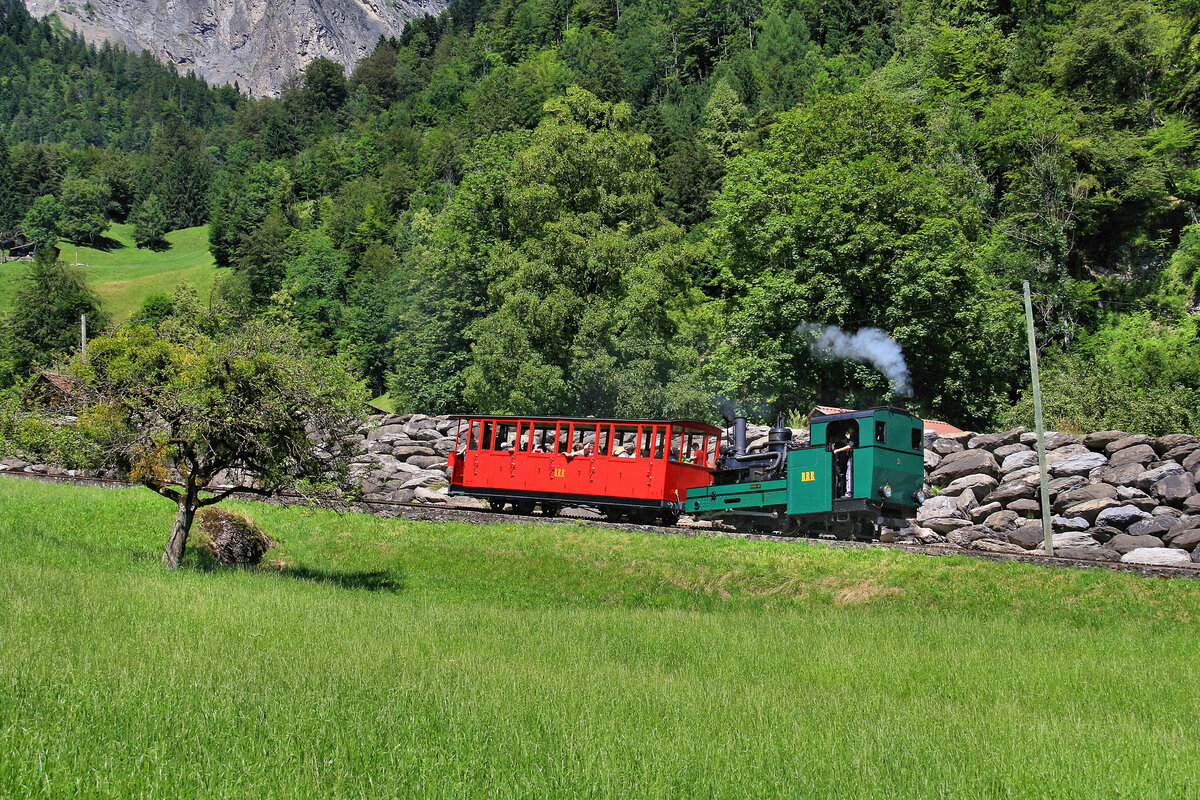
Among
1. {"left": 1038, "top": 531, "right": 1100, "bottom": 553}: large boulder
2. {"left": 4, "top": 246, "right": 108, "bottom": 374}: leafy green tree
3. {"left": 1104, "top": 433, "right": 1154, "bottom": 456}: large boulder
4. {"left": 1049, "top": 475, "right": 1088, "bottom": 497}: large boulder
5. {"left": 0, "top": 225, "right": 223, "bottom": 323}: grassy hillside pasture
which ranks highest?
{"left": 0, "top": 225, "right": 223, "bottom": 323}: grassy hillside pasture

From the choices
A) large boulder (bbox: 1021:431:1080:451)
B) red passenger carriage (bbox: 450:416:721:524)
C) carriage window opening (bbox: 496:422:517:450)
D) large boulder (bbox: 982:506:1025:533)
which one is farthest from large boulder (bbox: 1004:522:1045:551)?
carriage window opening (bbox: 496:422:517:450)

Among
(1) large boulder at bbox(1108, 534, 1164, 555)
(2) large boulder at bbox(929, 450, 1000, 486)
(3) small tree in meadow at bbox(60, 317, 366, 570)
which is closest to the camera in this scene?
(3) small tree in meadow at bbox(60, 317, 366, 570)

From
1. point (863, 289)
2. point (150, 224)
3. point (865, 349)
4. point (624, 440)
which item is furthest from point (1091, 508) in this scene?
point (150, 224)

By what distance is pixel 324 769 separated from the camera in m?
7.75

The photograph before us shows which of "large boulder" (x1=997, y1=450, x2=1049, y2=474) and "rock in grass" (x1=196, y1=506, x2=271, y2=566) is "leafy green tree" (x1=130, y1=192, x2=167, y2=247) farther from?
"large boulder" (x1=997, y1=450, x2=1049, y2=474)

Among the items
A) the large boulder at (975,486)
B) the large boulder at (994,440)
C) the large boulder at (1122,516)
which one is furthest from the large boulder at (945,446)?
the large boulder at (1122,516)

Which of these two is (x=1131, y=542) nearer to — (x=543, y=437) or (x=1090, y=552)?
(x=1090, y=552)

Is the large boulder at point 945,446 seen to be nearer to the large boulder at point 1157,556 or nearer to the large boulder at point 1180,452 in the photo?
the large boulder at point 1180,452

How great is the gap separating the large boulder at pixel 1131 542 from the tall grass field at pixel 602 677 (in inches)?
191

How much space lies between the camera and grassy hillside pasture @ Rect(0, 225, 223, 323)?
108 meters

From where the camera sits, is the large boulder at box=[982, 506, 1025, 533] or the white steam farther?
the white steam

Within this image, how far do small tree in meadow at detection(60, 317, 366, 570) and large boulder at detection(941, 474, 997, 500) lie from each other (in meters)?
17.9

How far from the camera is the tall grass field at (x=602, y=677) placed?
7965 millimetres

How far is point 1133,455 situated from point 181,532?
25235 mm
